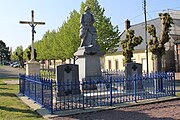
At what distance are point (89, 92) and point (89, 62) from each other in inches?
78.4

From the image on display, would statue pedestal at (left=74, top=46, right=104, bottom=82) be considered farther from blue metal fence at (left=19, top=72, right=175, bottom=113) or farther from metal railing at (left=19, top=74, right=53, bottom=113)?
metal railing at (left=19, top=74, right=53, bottom=113)

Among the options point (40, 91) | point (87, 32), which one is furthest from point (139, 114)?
point (87, 32)

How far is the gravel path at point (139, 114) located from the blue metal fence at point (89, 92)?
86 cm

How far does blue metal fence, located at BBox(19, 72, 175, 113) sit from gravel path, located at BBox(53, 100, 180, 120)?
33.9 inches

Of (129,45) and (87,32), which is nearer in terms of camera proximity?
(87,32)

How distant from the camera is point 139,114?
9398 mm

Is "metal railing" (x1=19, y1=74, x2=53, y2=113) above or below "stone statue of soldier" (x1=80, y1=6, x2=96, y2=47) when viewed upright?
below

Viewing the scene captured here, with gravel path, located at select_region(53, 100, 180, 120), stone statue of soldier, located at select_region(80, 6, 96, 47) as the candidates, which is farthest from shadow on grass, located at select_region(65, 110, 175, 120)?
stone statue of soldier, located at select_region(80, 6, 96, 47)

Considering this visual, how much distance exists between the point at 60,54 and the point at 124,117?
26.9 m

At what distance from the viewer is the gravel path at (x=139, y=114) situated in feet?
29.2

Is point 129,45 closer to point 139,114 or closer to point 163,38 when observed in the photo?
point 163,38

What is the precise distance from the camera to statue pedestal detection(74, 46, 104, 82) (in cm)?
1409

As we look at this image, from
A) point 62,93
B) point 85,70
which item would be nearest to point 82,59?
point 85,70

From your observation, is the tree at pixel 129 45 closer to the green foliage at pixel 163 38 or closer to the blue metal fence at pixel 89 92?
the green foliage at pixel 163 38
